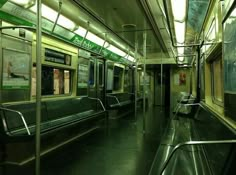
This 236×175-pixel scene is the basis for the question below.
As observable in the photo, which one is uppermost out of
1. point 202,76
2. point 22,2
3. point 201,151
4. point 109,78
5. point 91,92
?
point 22,2

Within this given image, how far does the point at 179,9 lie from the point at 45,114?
9.85 feet

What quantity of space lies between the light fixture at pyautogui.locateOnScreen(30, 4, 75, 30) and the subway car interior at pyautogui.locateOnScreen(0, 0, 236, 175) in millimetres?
22

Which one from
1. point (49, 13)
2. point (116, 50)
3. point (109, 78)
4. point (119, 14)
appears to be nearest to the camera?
point (49, 13)

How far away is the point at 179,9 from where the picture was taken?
3264 mm

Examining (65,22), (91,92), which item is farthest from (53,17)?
(91,92)

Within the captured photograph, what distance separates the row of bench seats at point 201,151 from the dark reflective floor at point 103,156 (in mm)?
225

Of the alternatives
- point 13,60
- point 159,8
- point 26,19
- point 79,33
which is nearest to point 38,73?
point 13,60

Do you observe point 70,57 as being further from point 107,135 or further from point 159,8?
point 159,8

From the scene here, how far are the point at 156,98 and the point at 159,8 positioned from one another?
957 centimetres

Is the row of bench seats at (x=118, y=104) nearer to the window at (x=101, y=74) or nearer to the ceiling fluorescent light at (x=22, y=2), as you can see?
the window at (x=101, y=74)

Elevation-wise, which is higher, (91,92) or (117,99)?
(91,92)

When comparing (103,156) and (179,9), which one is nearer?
(179,9)

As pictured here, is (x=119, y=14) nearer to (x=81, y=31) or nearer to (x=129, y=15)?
(x=129, y=15)

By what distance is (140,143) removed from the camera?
Answer: 462 centimetres
